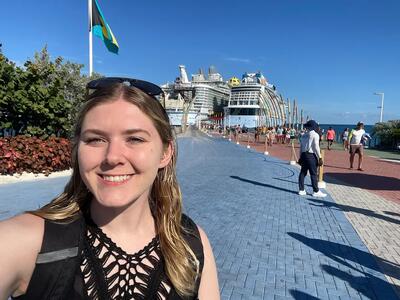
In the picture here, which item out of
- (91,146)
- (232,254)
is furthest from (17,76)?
(91,146)

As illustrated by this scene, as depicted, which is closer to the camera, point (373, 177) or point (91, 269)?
point (91, 269)

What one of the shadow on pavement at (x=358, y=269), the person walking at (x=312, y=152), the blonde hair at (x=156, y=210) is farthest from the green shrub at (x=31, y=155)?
the blonde hair at (x=156, y=210)

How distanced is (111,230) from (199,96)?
267 feet

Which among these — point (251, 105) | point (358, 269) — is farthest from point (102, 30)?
point (251, 105)

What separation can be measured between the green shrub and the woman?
24.4ft

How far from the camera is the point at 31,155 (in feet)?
27.8

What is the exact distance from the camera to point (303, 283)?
145 inches

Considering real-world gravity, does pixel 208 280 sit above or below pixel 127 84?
below

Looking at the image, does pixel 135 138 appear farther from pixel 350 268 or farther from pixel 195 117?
pixel 195 117

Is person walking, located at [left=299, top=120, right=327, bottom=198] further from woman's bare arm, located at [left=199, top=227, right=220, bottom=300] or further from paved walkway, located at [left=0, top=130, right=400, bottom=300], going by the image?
woman's bare arm, located at [left=199, top=227, right=220, bottom=300]

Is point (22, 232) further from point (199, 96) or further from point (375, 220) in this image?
point (199, 96)

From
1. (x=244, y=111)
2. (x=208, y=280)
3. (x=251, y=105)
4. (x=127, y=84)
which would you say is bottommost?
(x=208, y=280)

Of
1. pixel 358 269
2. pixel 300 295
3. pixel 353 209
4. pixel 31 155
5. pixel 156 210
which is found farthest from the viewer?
pixel 31 155

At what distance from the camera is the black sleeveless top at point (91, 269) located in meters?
1.01
